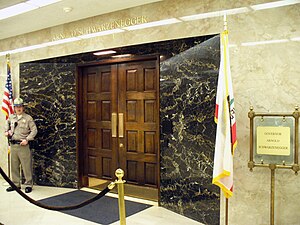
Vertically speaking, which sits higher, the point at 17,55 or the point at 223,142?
the point at 17,55

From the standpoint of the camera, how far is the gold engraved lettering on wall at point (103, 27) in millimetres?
4385

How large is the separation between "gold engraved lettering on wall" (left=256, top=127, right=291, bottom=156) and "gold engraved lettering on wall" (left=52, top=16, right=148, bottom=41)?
225cm

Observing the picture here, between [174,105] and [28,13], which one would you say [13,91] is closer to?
[28,13]

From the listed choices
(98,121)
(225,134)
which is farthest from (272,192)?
(98,121)

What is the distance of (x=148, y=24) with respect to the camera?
4266 mm

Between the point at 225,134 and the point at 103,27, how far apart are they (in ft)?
9.19

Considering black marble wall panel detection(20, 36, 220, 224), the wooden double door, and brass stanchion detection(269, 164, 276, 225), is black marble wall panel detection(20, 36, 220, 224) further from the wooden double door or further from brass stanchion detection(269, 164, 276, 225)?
brass stanchion detection(269, 164, 276, 225)

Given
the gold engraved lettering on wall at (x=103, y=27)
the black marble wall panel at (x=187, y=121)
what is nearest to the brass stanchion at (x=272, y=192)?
the black marble wall panel at (x=187, y=121)

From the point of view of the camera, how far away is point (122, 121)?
4855mm

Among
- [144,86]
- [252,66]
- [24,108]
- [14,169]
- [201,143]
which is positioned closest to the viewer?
[252,66]

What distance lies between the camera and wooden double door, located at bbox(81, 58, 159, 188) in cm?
456

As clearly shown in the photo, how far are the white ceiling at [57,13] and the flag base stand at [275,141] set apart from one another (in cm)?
223

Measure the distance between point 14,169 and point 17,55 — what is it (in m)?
2.26

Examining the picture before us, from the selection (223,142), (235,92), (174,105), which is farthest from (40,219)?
(235,92)
